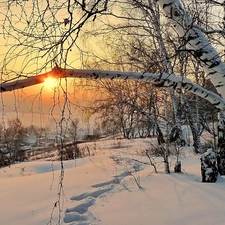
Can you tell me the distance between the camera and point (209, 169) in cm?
470

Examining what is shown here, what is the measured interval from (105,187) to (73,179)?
3.67 ft

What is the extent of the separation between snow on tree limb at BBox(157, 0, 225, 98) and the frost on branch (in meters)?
2.28

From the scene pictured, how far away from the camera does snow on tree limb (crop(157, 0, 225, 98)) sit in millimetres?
2545

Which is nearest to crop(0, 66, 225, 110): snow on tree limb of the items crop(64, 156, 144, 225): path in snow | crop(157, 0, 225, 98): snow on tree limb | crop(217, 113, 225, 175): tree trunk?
crop(157, 0, 225, 98): snow on tree limb

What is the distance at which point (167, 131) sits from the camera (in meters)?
Answer: 5.41

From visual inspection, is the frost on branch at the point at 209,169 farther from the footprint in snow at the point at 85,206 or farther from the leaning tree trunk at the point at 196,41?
the leaning tree trunk at the point at 196,41

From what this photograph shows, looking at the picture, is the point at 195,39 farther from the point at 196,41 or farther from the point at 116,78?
the point at 116,78

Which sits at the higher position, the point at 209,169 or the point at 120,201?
the point at 209,169

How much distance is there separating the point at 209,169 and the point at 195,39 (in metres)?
2.80

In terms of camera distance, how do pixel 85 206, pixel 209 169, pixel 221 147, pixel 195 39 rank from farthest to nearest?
pixel 221 147 < pixel 209 169 < pixel 85 206 < pixel 195 39

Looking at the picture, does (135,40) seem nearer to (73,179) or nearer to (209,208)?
(73,179)

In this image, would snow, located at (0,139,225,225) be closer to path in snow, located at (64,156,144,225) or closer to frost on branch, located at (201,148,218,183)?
path in snow, located at (64,156,144,225)

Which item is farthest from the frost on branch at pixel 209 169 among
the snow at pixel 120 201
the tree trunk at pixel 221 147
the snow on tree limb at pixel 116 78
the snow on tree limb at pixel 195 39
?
the snow on tree limb at pixel 195 39

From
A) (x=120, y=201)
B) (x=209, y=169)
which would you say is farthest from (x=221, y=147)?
(x=120, y=201)
